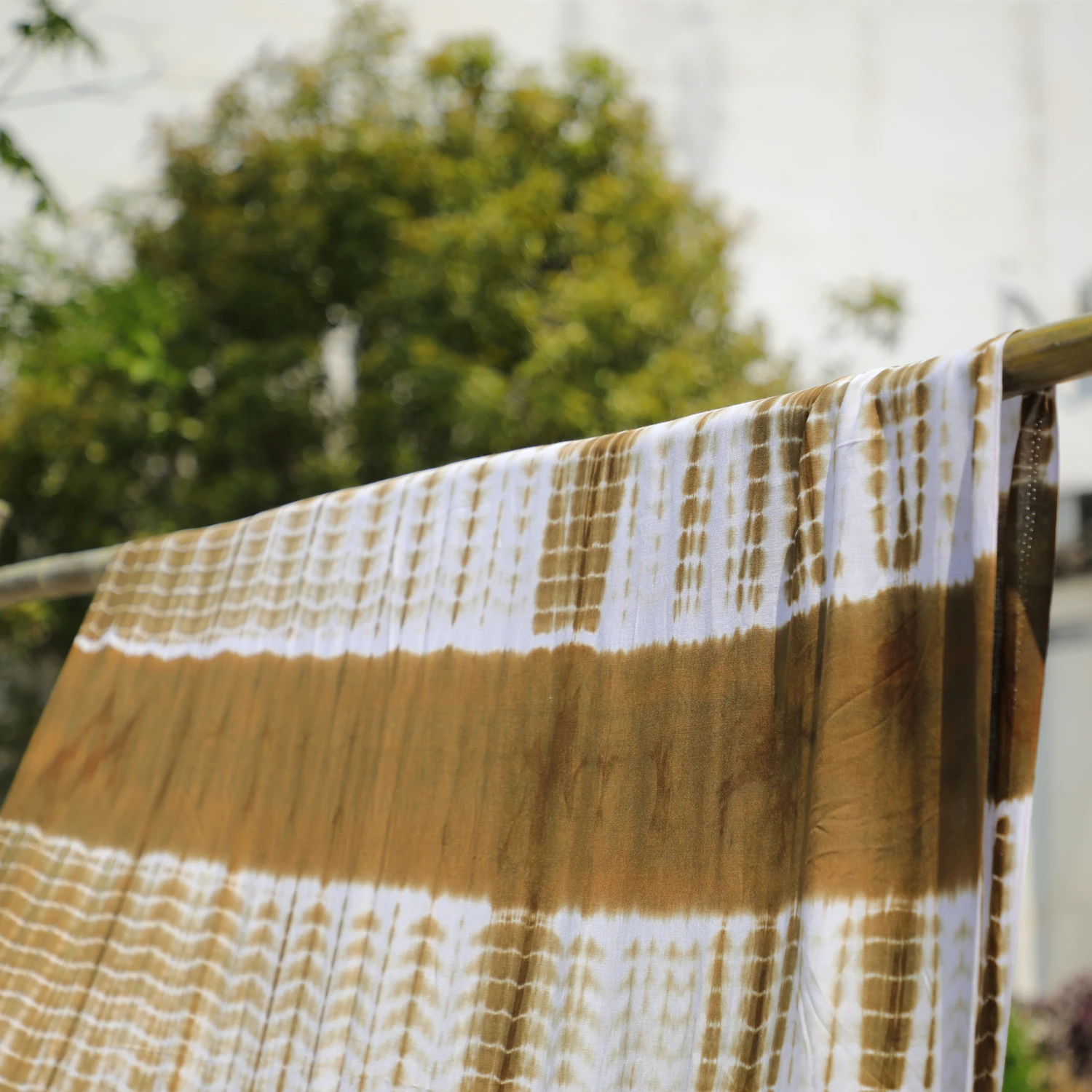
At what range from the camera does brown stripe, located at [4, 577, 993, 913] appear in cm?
59

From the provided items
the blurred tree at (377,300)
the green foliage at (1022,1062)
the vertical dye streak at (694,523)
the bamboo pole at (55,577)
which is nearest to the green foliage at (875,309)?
the blurred tree at (377,300)

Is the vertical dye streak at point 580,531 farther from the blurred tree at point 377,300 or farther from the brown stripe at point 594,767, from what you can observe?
the blurred tree at point 377,300

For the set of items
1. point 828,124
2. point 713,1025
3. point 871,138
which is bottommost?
point 713,1025

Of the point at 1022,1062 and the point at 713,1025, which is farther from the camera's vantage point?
the point at 1022,1062

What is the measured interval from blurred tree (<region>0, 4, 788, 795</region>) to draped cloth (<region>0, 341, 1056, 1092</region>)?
14.5 feet

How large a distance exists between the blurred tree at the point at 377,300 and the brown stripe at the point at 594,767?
4410 millimetres

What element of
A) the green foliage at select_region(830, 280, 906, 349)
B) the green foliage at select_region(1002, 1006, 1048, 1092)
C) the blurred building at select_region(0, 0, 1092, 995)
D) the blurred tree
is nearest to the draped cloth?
the green foliage at select_region(1002, 1006, 1048, 1092)

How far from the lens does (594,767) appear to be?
0.74 m

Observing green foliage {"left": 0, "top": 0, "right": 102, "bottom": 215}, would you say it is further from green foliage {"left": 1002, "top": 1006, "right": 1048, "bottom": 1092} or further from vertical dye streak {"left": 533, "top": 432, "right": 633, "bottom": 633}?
green foliage {"left": 1002, "top": 1006, "right": 1048, "bottom": 1092}

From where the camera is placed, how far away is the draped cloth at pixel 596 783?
22.8 inches

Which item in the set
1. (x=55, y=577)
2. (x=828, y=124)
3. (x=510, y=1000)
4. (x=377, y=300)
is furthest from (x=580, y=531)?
(x=828, y=124)

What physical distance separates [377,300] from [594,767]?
19.6 ft

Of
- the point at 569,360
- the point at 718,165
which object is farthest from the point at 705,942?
A: the point at 718,165

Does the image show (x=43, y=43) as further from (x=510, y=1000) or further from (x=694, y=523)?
(x=510, y=1000)
